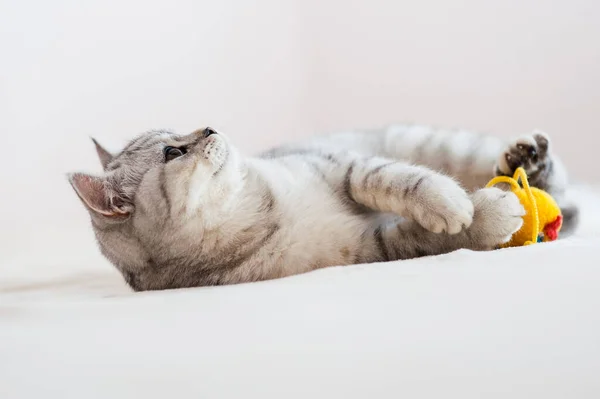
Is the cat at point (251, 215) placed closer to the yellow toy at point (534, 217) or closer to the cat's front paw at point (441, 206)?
the cat's front paw at point (441, 206)

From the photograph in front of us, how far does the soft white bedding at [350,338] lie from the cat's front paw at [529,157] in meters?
0.56

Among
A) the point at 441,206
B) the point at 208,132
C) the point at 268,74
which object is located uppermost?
the point at 208,132

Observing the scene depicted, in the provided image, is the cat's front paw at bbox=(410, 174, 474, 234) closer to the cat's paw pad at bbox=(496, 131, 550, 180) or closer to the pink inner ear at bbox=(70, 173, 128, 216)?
the cat's paw pad at bbox=(496, 131, 550, 180)

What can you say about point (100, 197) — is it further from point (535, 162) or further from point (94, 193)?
point (535, 162)

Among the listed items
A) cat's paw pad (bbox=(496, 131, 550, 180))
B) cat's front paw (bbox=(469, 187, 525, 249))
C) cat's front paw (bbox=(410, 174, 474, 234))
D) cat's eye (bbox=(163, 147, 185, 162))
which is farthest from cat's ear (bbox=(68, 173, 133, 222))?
cat's paw pad (bbox=(496, 131, 550, 180))

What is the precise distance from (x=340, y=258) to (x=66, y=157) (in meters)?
1.44

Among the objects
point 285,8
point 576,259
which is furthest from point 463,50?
point 576,259

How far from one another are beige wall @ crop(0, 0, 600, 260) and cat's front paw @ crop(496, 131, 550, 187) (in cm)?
109

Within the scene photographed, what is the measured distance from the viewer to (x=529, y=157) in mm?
1459

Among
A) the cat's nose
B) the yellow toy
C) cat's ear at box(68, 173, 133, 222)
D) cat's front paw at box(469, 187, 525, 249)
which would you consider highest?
the cat's nose

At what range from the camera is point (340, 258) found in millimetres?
1213

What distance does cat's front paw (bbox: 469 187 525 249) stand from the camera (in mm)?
1105

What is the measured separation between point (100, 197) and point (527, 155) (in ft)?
3.16

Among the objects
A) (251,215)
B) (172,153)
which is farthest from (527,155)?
(172,153)
